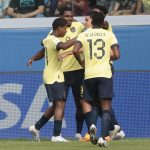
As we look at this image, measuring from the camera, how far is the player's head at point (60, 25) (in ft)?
43.8

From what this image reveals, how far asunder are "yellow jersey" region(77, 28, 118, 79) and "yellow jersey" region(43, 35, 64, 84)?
1.55m

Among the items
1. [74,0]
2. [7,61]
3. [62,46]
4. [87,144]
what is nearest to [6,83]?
[7,61]

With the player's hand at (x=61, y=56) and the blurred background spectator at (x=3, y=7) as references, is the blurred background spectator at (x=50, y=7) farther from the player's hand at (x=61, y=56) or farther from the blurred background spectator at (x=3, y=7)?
the player's hand at (x=61, y=56)

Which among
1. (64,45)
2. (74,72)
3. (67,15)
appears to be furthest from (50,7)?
(64,45)

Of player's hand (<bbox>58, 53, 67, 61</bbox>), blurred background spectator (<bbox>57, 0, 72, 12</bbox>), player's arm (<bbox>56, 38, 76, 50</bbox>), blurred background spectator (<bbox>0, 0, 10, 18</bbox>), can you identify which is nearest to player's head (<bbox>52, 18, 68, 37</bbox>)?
player's arm (<bbox>56, 38, 76, 50</bbox>)

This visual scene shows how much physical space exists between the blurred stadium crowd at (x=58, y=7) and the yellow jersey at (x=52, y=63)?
2953 millimetres

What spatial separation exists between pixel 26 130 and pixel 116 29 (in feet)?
9.01

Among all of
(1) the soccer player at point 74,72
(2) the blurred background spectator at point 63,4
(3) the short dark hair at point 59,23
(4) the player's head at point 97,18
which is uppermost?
(4) the player's head at point 97,18

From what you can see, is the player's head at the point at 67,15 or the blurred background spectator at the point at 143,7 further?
the blurred background spectator at the point at 143,7

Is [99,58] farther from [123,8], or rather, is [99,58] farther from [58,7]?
[58,7]

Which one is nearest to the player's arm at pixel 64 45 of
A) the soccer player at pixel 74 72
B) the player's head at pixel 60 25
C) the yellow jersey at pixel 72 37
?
the player's head at pixel 60 25

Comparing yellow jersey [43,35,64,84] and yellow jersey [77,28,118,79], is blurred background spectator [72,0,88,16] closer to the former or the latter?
yellow jersey [43,35,64,84]

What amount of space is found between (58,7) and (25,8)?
2.31 ft

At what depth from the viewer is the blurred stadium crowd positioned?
16312 mm
